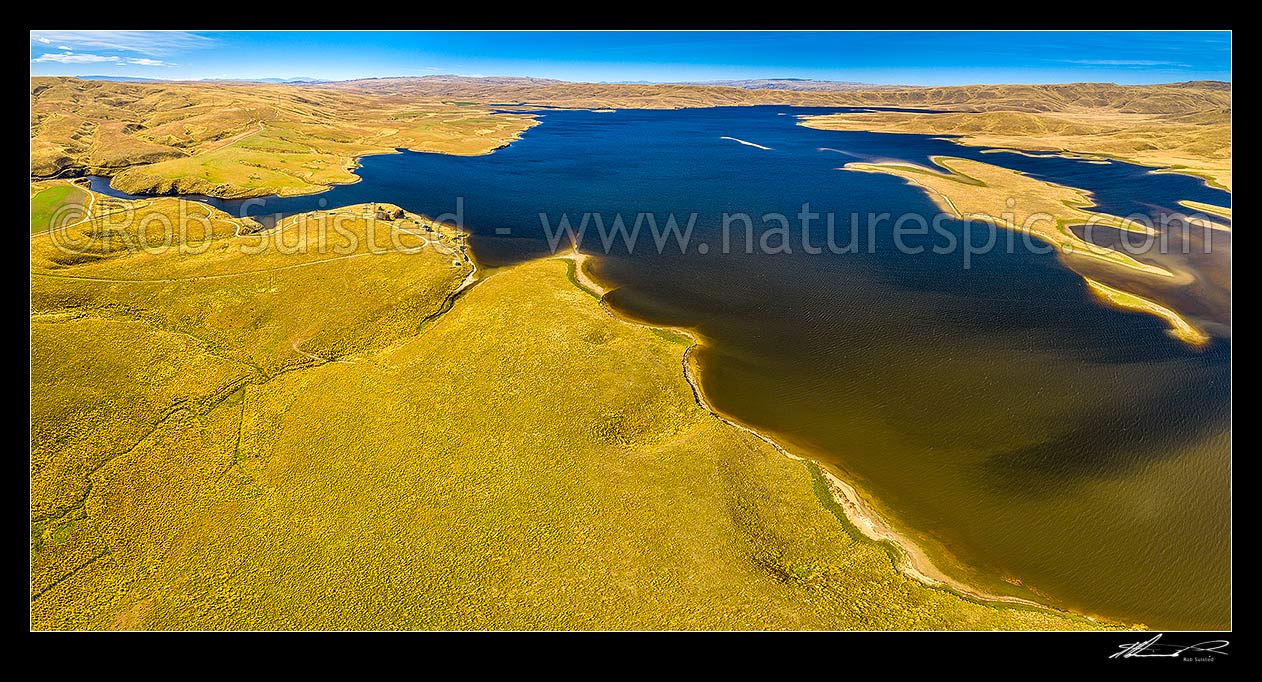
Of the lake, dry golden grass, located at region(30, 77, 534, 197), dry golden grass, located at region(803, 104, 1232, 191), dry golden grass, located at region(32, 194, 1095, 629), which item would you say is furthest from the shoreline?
dry golden grass, located at region(803, 104, 1232, 191)

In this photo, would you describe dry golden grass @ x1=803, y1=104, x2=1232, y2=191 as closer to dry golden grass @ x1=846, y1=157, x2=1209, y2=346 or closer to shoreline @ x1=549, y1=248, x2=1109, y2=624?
dry golden grass @ x1=846, y1=157, x2=1209, y2=346

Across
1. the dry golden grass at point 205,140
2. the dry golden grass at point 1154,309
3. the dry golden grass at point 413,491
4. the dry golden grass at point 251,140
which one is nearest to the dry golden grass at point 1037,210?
the dry golden grass at point 1154,309

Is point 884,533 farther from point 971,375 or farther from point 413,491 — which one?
point 413,491

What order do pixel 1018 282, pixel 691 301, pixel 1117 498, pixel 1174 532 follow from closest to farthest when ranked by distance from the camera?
pixel 1174 532 < pixel 1117 498 < pixel 691 301 < pixel 1018 282

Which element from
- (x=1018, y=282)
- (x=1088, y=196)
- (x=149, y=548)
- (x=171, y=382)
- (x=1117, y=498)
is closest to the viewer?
(x=149, y=548)

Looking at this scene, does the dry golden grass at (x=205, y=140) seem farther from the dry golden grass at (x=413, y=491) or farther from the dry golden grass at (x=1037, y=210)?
the dry golden grass at (x=1037, y=210)
